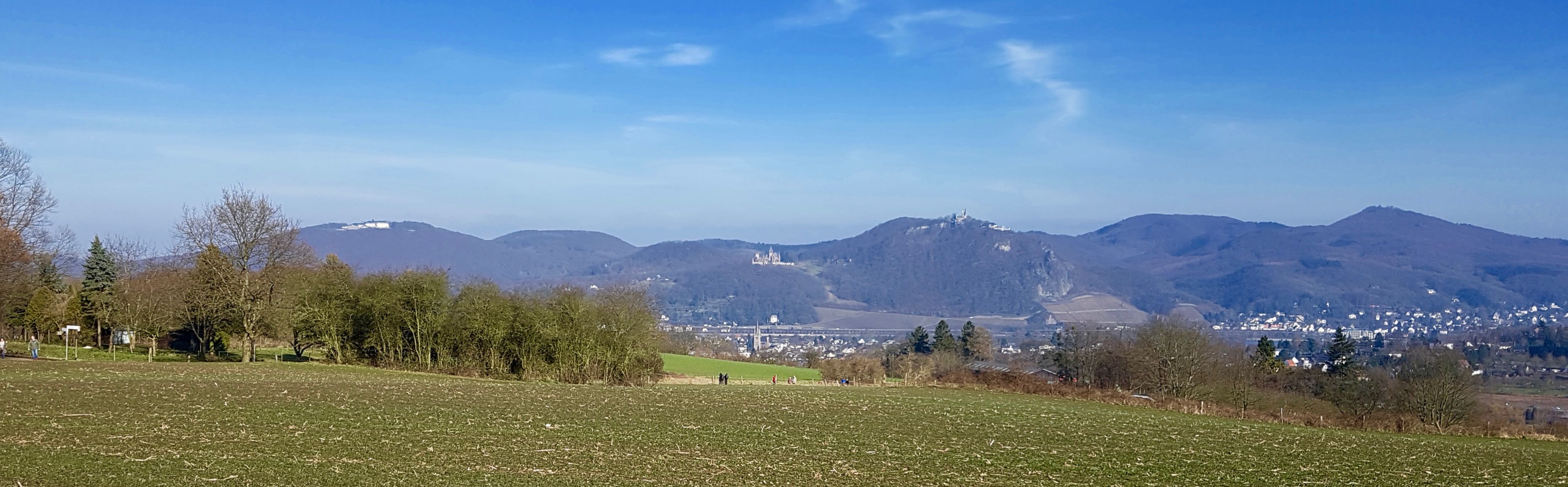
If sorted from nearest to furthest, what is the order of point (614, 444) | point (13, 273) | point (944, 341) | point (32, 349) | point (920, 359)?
point (614, 444) < point (32, 349) < point (13, 273) < point (920, 359) < point (944, 341)

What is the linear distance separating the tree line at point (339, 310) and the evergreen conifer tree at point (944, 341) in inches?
1851

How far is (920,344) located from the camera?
100125mm

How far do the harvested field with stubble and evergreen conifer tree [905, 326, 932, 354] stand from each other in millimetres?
62435

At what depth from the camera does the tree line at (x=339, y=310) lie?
47.1 meters

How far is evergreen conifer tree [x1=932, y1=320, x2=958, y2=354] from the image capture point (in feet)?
312

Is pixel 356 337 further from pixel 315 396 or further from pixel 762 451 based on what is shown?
pixel 762 451

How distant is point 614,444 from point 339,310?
120ft

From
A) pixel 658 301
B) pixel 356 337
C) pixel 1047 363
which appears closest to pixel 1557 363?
pixel 1047 363

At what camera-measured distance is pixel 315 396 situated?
28.9m

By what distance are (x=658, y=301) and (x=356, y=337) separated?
626 inches

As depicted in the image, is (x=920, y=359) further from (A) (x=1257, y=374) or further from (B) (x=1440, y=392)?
(B) (x=1440, y=392)

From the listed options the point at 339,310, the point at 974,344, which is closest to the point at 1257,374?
the point at 974,344

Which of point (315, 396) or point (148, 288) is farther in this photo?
point (148, 288)

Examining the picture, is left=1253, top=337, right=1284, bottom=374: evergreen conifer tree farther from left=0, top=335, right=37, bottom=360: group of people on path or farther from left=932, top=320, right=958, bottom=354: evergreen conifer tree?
left=0, top=335, right=37, bottom=360: group of people on path
